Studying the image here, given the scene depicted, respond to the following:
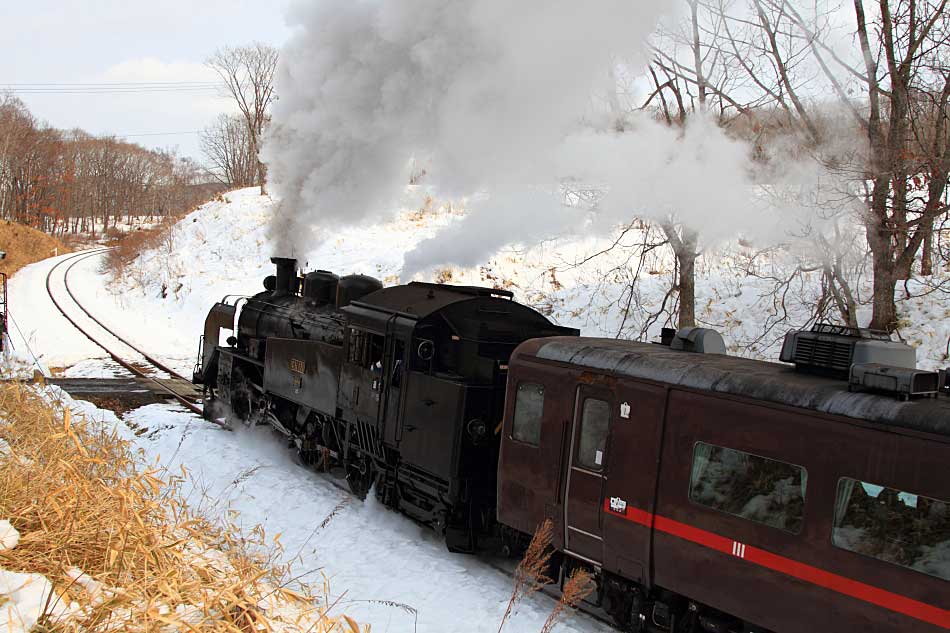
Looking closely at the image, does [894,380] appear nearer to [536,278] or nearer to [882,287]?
[882,287]

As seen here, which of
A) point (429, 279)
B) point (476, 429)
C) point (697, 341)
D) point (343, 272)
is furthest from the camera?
point (343, 272)

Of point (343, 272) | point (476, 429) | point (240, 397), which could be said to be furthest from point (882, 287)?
point (343, 272)

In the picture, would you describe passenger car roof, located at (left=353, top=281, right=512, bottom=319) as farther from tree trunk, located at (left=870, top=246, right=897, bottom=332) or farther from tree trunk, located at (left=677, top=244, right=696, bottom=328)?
tree trunk, located at (left=870, top=246, right=897, bottom=332)

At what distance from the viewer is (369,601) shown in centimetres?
652

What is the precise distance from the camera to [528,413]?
6.89 m

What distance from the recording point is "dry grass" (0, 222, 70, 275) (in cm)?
3875

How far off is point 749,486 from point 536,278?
1730 cm

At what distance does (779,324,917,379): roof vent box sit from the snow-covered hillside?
599 centimetres

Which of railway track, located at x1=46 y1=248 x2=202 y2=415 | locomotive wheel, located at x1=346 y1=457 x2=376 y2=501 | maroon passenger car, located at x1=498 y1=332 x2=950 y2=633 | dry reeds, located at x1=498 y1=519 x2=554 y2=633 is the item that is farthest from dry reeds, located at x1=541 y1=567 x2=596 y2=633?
Answer: railway track, located at x1=46 y1=248 x2=202 y2=415

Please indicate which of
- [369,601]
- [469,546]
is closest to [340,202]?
[469,546]

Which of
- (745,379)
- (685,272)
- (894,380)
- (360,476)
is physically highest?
(685,272)

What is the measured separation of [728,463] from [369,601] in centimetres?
332

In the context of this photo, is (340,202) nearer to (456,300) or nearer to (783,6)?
(456,300)

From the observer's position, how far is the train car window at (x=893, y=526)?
4.20 m
